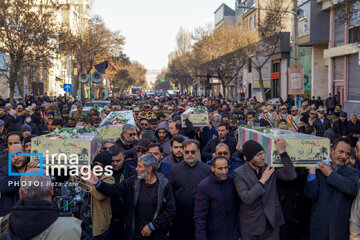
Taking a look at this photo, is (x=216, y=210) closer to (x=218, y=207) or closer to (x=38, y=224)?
(x=218, y=207)

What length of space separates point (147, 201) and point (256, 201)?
129cm

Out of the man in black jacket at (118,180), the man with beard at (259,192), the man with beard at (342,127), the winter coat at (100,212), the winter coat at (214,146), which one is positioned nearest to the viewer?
the man with beard at (259,192)

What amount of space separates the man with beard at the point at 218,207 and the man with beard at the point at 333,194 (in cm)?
96

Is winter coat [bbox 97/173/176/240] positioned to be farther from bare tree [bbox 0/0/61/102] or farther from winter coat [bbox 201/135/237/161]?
bare tree [bbox 0/0/61/102]

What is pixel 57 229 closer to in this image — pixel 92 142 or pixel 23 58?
pixel 92 142

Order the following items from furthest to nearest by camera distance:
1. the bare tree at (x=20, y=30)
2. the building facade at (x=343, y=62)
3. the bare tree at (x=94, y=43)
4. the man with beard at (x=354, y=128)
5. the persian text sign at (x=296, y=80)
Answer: the bare tree at (x=94, y=43) < the building facade at (x=343, y=62) < the bare tree at (x=20, y=30) < the persian text sign at (x=296, y=80) < the man with beard at (x=354, y=128)

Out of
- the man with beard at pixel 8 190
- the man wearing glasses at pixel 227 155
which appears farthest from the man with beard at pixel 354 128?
the man with beard at pixel 8 190

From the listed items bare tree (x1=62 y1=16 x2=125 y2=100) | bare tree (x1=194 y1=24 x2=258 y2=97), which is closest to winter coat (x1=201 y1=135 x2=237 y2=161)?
bare tree (x1=194 y1=24 x2=258 y2=97)

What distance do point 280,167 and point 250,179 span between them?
486 mm

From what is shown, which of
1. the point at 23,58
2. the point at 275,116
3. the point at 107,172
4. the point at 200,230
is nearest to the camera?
the point at 200,230

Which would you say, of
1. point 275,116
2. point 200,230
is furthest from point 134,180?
point 275,116

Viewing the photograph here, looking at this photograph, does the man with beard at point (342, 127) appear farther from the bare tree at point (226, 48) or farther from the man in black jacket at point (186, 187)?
the bare tree at point (226, 48)

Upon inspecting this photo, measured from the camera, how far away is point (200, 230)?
17.0ft

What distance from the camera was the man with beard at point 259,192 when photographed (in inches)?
202
